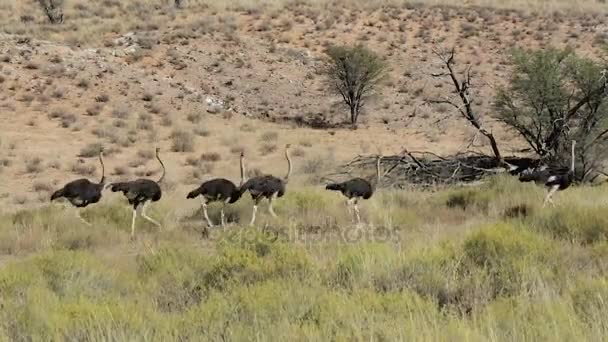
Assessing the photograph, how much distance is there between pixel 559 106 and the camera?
16.2 metres

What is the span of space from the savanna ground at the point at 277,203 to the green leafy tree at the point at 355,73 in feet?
3.27

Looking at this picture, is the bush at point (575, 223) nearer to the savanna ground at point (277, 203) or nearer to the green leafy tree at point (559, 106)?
the savanna ground at point (277, 203)

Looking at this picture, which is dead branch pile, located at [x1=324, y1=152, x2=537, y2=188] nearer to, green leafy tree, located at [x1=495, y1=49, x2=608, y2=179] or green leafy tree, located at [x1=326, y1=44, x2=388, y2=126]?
green leafy tree, located at [x1=495, y1=49, x2=608, y2=179]

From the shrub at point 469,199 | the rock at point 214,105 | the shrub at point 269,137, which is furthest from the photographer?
the rock at point 214,105

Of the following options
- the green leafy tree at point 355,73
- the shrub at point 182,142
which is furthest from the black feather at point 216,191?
the green leafy tree at point 355,73

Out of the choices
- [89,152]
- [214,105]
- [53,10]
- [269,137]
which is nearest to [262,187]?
[89,152]

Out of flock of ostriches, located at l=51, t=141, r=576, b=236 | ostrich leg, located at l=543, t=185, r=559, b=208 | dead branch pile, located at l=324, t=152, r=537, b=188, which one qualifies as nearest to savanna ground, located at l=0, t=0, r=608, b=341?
ostrich leg, located at l=543, t=185, r=559, b=208

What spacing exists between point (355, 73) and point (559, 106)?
553 inches

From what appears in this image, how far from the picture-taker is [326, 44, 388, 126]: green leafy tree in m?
29.3

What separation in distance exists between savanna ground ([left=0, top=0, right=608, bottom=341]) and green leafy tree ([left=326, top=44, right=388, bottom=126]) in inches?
39.3

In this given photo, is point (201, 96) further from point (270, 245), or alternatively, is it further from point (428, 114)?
point (270, 245)

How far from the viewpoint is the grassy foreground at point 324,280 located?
4867 millimetres

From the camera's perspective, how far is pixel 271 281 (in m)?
6.12

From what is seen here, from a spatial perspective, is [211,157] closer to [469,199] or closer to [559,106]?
[559,106]
